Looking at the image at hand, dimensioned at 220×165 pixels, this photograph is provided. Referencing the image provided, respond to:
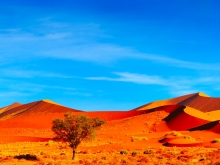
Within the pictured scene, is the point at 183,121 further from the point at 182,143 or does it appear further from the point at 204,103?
the point at 204,103

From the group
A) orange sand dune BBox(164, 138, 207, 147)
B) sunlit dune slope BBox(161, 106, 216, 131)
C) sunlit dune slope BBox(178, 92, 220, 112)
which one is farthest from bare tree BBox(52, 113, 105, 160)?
sunlit dune slope BBox(178, 92, 220, 112)

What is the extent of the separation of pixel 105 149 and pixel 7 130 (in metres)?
45.3

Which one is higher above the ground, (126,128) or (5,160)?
(126,128)

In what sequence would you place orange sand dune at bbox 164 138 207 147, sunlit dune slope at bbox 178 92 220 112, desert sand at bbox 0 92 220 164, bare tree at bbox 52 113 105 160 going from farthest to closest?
sunlit dune slope at bbox 178 92 220 112, orange sand dune at bbox 164 138 207 147, bare tree at bbox 52 113 105 160, desert sand at bbox 0 92 220 164

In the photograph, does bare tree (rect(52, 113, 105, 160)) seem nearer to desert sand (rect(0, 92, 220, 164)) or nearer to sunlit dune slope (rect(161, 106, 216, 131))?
desert sand (rect(0, 92, 220, 164))

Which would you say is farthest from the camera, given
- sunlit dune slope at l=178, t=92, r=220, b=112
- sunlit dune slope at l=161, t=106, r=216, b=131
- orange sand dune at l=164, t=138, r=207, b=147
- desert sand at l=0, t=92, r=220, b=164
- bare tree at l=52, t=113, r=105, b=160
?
sunlit dune slope at l=178, t=92, r=220, b=112

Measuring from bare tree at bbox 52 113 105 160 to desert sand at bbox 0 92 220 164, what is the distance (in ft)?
6.22

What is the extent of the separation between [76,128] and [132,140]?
20.7 m

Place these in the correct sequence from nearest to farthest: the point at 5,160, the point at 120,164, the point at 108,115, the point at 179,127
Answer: the point at 120,164 < the point at 5,160 < the point at 179,127 < the point at 108,115

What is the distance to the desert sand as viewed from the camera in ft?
114

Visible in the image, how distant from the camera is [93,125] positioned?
121 ft

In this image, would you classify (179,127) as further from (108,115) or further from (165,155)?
(165,155)

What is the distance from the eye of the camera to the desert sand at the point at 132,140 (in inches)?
1367

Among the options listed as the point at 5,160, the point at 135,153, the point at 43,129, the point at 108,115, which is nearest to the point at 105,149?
the point at 135,153
